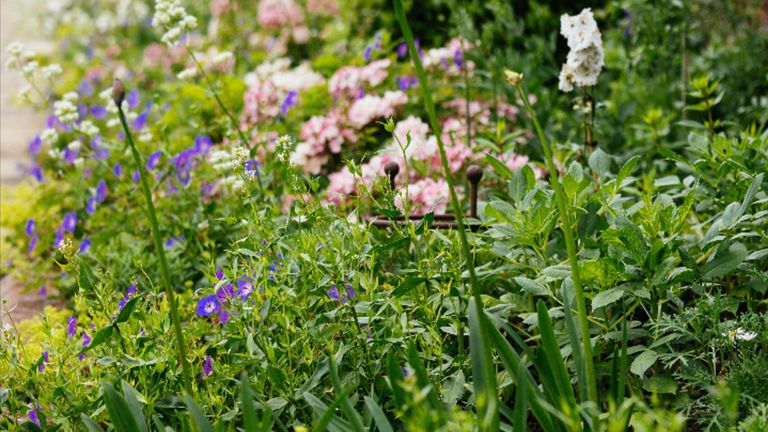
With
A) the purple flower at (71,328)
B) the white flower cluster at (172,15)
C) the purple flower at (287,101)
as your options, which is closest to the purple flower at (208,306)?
the purple flower at (71,328)

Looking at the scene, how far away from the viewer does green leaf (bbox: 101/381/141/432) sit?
134 cm

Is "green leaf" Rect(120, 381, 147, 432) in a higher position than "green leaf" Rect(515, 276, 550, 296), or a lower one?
higher

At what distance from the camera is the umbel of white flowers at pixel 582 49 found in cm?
204

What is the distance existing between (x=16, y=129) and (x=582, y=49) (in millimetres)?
4546

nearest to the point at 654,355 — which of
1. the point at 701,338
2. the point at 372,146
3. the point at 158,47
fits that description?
the point at 701,338

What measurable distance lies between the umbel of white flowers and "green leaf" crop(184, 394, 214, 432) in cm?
121

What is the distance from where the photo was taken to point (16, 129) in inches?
218

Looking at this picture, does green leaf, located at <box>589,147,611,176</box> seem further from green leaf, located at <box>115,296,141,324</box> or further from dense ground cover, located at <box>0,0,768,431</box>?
green leaf, located at <box>115,296,141,324</box>

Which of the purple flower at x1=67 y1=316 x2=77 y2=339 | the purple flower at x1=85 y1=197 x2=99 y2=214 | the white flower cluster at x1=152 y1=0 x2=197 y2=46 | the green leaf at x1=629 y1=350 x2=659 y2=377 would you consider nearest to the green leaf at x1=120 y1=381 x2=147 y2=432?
the purple flower at x1=67 y1=316 x2=77 y2=339

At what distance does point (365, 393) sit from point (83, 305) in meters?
0.70

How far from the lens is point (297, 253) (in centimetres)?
166

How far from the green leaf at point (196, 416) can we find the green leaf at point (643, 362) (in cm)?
78

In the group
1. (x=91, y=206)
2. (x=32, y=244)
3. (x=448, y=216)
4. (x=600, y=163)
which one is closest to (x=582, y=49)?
(x=600, y=163)

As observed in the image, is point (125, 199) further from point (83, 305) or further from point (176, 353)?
point (176, 353)
